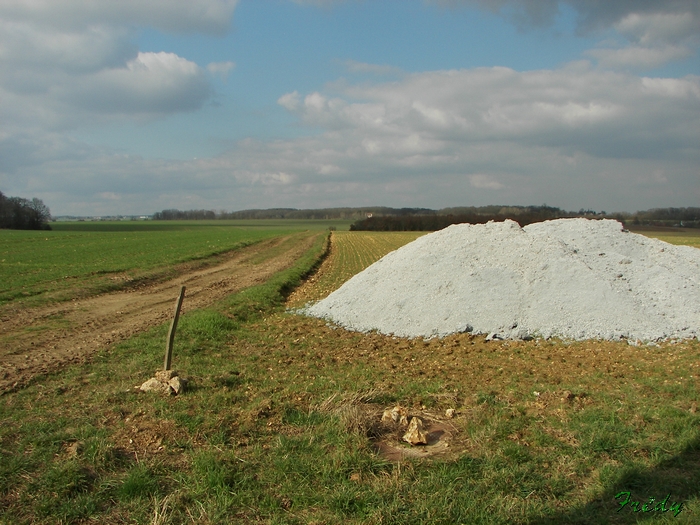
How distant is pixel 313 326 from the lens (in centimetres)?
1202

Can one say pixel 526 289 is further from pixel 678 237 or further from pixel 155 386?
pixel 678 237

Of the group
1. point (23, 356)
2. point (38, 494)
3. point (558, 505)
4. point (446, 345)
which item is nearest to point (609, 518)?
point (558, 505)

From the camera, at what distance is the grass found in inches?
161

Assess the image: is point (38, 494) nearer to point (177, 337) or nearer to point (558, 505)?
point (558, 505)

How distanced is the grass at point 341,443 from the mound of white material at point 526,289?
93.0 inches

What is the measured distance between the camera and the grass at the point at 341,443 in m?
4.09

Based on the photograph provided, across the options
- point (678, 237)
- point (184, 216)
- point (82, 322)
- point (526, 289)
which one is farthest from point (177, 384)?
point (184, 216)

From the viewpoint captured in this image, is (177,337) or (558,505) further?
(177,337)

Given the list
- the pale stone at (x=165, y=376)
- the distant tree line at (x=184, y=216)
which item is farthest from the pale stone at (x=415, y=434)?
the distant tree line at (x=184, y=216)

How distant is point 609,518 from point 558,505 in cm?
38

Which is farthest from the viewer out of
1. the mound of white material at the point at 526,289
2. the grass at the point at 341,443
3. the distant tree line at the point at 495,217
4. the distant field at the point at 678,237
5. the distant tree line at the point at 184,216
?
the distant tree line at the point at 184,216

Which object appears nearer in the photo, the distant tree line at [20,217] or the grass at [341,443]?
the grass at [341,443]

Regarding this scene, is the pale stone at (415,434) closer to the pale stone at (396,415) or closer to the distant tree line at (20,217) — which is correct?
the pale stone at (396,415)

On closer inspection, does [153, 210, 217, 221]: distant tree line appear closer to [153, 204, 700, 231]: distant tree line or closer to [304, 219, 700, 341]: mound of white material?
[153, 204, 700, 231]: distant tree line
